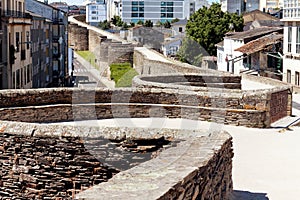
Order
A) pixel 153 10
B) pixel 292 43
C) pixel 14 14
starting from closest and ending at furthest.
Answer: pixel 14 14, pixel 292 43, pixel 153 10

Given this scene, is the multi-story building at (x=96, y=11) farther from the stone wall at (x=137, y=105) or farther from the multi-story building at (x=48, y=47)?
the stone wall at (x=137, y=105)

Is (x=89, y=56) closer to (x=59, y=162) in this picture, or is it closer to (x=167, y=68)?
(x=167, y=68)

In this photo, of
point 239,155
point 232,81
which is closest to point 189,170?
point 239,155

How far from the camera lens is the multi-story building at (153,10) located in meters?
155

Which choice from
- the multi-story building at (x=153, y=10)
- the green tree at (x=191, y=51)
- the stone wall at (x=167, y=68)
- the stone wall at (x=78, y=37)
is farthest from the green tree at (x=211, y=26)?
the multi-story building at (x=153, y=10)

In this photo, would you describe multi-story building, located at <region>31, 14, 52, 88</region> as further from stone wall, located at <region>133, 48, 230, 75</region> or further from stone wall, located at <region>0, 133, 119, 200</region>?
stone wall, located at <region>0, 133, 119, 200</region>

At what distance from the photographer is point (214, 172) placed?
21.4 feet

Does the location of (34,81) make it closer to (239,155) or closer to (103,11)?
(239,155)

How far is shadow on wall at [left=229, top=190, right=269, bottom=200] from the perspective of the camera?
801 centimetres

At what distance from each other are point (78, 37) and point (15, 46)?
53277 millimetres

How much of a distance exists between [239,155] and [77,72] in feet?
168

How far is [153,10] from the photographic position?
15962 centimetres

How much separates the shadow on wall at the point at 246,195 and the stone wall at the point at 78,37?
75243mm

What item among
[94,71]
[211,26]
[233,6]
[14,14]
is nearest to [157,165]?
[14,14]
